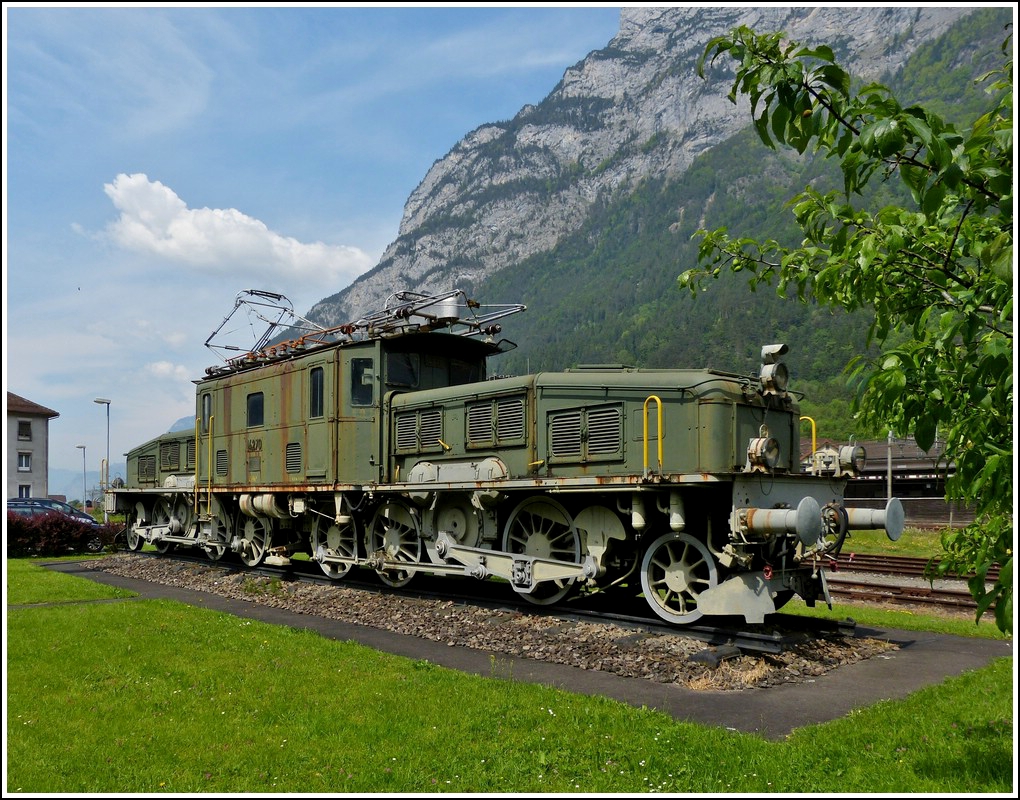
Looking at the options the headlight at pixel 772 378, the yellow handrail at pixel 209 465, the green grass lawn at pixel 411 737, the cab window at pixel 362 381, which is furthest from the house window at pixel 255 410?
the headlight at pixel 772 378

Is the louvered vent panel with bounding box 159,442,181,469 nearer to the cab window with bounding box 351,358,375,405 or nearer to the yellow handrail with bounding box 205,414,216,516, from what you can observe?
the yellow handrail with bounding box 205,414,216,516

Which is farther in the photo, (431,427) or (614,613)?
(431,427)

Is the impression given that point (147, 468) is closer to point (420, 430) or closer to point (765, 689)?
point (420, 430)

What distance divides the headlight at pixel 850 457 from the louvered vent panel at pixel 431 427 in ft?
20.2

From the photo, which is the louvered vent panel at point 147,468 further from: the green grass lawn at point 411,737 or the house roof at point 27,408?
the house roof at point 27,408

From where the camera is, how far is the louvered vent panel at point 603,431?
1098 cm

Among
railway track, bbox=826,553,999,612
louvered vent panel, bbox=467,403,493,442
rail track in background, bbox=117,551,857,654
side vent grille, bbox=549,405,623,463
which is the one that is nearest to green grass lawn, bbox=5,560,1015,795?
rail track in background, bbox=117,551,857,654

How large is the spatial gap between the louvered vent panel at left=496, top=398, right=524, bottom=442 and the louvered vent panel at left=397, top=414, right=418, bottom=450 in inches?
82.8

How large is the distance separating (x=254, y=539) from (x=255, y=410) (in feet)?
9.34

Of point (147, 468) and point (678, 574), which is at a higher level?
point (147, 468)

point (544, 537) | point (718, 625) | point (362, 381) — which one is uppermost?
point (362, 381)

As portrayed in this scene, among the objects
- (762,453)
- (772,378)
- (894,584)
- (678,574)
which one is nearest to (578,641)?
(678,574)

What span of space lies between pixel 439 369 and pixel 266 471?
448cm

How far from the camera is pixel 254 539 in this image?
58.5 ft
